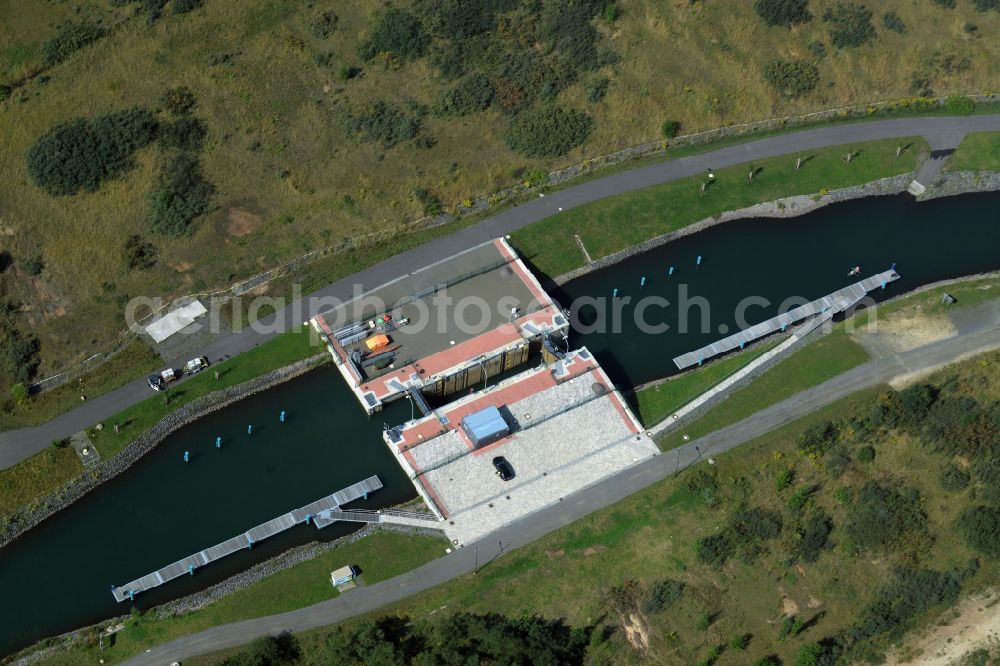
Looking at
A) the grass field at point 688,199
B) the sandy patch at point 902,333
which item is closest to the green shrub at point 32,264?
the grass field at point 688,199

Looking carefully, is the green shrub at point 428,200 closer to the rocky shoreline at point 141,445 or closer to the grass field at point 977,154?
the rocky shoreline at point 141,445

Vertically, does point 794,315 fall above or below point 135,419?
below

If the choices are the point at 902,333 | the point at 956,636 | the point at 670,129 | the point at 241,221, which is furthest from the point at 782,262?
the point at 241,221

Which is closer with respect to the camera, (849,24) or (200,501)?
(200,501)

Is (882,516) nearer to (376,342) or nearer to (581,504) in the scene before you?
(581,504)

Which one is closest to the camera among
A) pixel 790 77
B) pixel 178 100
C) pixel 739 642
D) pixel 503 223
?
pixel 739 642

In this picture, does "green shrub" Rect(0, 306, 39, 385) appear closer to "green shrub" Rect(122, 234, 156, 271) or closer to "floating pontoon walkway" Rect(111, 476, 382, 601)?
"green shrub" Rect(122, 234, 156, 271)
